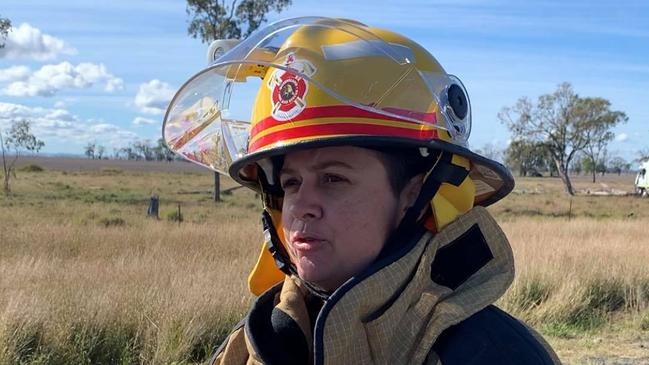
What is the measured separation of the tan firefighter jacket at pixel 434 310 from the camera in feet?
4.40

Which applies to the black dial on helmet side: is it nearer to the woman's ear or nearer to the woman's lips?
the woman's ear

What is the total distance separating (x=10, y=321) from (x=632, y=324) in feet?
18.2

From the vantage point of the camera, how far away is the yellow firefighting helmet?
5.08ft

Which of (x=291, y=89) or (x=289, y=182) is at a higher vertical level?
(x=291, y=89)

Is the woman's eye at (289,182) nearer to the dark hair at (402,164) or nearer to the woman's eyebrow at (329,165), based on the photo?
the woman's eyebrow at (329,165)

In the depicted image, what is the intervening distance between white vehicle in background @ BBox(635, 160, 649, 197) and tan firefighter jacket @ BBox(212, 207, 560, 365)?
5577 cm

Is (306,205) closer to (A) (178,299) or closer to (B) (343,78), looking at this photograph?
(B) (343,78)

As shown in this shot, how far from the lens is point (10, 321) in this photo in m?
5.06

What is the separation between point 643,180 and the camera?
53156 millimetres

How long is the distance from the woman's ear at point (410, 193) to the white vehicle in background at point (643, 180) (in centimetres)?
5569

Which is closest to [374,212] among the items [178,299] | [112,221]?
[178,299]

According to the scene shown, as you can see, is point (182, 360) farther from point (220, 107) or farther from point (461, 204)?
point (461, 204)

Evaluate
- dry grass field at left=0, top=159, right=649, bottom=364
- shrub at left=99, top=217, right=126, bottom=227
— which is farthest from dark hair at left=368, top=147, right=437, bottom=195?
shrub at left=99, top=217, right=126, bottom=227

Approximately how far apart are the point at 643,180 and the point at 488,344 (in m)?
56.8
